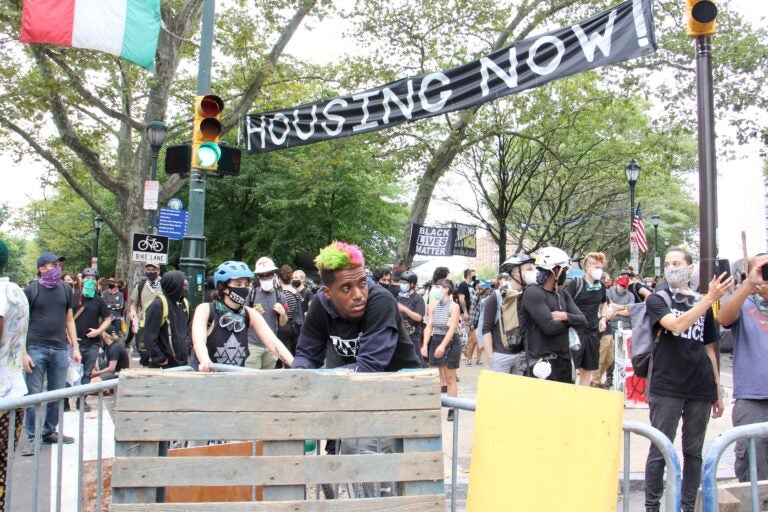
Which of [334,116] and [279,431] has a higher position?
[334,116]

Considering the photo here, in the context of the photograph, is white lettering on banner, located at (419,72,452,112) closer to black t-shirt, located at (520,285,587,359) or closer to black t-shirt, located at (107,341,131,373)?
black t-shirt, located at (520,285,587,359)

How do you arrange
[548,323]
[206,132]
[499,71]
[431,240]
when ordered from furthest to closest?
[431,240] < [206,132] < [499,71] < [548,323]

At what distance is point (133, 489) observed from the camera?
2.85 m

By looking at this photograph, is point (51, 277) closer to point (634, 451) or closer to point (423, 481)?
point (423, 481)

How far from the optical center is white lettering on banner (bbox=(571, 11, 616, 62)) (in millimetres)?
6746

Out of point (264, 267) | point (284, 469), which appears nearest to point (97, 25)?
point (264, 267)

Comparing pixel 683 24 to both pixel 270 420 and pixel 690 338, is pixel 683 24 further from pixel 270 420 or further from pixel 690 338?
pixel 270 420

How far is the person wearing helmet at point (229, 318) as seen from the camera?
18.6 ft

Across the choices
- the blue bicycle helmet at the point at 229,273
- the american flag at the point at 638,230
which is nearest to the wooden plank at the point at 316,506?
the blue bicycle helmet at the point at 229,273

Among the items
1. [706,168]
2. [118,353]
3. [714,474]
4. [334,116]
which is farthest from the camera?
[118,353]

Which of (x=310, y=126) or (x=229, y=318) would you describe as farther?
(x=310, y=126)

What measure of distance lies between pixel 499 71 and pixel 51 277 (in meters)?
5.11

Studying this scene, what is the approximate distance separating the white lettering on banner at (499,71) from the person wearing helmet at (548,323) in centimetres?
225

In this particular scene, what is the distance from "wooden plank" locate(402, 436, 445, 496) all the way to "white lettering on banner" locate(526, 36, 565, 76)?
520 centimetres
